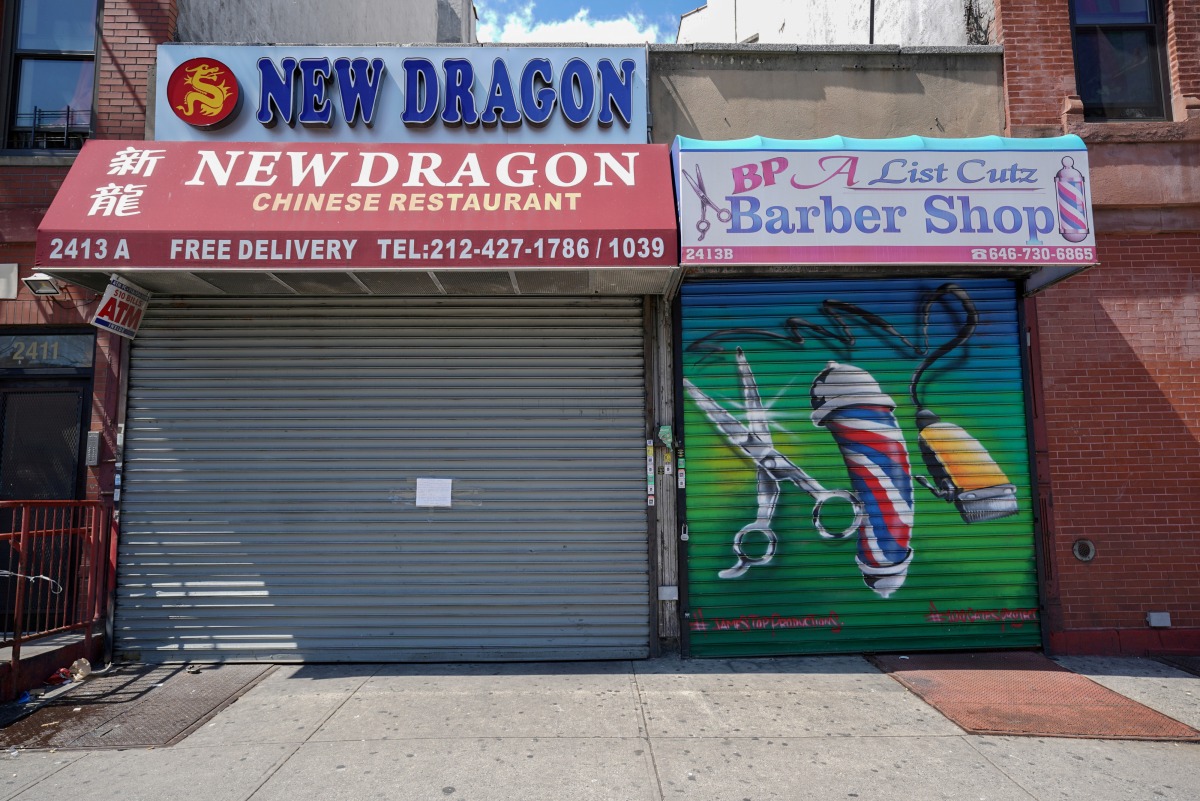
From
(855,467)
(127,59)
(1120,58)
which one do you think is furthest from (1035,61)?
(127,59)

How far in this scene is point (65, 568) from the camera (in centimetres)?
688

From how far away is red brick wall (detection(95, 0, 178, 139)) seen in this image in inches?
289

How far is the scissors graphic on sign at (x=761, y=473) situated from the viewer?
7.03 metres

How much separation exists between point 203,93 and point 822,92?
6.41 metres

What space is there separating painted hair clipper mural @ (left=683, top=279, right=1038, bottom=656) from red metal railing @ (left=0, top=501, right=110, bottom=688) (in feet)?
18.6

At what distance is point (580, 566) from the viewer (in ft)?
22.9

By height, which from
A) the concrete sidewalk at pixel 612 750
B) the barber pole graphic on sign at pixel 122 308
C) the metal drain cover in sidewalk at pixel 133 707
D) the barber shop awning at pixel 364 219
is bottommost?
the concrete sidewalk at pixel 612 750

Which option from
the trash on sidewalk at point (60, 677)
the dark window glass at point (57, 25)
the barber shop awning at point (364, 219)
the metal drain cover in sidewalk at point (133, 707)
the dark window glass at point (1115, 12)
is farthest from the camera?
the dark window glass at point (1115, 12)

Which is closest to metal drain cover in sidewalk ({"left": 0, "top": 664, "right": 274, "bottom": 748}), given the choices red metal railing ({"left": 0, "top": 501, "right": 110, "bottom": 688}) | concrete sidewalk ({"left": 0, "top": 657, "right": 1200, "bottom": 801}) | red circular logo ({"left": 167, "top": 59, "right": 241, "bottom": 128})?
concrete sidewalk ({"left": 0, "top": 657, "right": 1200, "bottom": 801})

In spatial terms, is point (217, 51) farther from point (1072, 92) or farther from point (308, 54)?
point (1072, 92)

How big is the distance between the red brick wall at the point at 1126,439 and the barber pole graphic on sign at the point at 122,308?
9.02 m

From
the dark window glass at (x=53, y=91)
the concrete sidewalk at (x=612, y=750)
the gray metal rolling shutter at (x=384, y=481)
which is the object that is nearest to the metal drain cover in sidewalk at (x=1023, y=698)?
the concrete sidewalk at (x=612, y=750)

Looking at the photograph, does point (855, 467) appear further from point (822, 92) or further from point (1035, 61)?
point (1035, 61)

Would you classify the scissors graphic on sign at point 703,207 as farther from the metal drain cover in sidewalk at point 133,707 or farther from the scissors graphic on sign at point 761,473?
the metal drain cover in sidewalk at point 133,707
